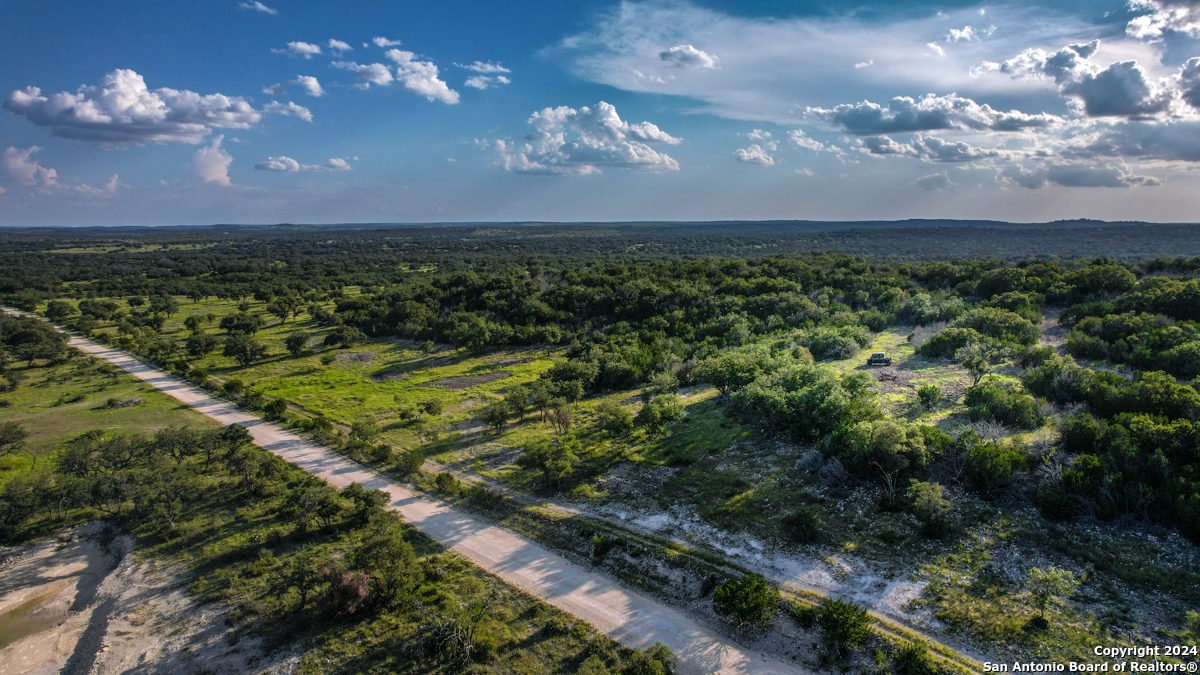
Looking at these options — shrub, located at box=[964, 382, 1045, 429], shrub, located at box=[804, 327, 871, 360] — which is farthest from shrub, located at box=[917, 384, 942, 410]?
shrub, located at box=[804, 327, 871, 360]

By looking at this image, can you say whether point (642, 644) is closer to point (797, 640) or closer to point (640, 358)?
point (797, 640)

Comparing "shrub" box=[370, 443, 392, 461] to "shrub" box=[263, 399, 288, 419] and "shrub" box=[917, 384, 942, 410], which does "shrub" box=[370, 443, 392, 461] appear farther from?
"shrub" box=[917, 384, 942, 410]

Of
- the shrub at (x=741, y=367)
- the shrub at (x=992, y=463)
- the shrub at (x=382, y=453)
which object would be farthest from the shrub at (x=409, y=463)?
the shrub at (x=992, y=463)

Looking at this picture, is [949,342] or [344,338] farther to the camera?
[344,338]

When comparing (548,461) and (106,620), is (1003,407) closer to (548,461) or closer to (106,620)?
(548,461)

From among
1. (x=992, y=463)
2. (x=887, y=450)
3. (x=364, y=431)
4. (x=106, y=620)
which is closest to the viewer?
(x=106, y=620)

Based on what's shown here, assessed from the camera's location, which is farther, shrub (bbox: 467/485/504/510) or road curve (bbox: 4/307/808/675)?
shrub (bbox: 467/485/504/510)

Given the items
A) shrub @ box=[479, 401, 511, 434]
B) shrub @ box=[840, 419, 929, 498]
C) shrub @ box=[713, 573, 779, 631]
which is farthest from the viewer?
shrub @ box=[479, 401, 511, 434]

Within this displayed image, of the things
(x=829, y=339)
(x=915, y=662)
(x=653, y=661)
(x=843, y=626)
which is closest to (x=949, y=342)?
(x=829, y=339)
